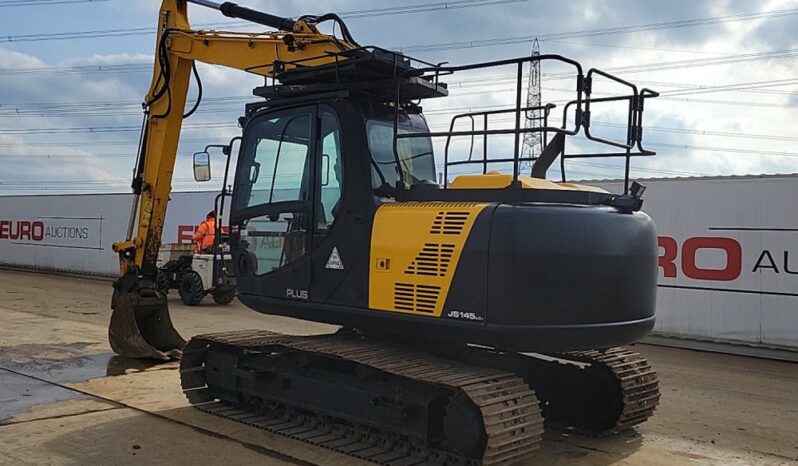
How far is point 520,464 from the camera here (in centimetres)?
575

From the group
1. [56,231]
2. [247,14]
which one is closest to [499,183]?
[247,14]

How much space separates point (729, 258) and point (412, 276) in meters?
8.15

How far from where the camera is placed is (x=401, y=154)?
20.6 feet

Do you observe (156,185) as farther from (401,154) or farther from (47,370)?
(401,154)

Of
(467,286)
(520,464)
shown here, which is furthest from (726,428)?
(467,286)

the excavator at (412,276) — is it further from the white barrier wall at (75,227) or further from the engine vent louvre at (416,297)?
the white barrier wall at (75,227)

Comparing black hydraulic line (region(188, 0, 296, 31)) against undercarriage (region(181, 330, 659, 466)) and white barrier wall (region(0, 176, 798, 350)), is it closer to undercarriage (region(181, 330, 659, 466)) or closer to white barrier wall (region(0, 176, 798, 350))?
undercarriage (region(181, 330, 659, 466))

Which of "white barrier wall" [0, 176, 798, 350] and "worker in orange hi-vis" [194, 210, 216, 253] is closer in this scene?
"white barrier wall" [0, 176, 798, 350]

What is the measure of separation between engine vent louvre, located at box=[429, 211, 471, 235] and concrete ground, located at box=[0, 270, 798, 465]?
1792 millimetres

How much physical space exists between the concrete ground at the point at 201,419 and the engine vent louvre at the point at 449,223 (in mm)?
1792

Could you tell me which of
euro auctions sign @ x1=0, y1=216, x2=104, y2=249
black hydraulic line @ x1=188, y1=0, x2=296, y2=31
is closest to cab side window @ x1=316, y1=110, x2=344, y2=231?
black hydraulic line @ x1=188, y1=0, x2=296, y2=31

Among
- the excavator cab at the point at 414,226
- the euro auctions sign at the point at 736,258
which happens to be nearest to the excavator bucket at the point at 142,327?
the excavator cab at the point at 414,226

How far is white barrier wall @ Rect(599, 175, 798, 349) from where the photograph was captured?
1149cm

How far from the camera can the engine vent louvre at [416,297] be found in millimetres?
5395
